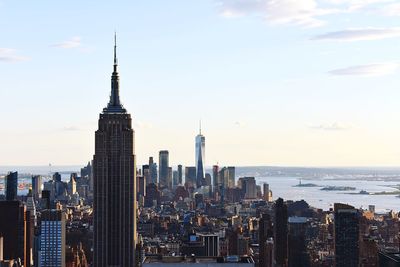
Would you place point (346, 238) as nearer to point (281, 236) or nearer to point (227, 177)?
point (281, 236)

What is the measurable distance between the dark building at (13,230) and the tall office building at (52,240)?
2.17 m

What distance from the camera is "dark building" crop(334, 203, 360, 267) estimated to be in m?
56.5

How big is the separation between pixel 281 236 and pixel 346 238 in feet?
27.6

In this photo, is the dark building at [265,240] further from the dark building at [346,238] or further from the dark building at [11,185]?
the dark building at [11,185]

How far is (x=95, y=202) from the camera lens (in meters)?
58.8

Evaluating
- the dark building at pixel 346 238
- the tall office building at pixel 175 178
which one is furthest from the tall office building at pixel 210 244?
the tall office building at pixel 175 178

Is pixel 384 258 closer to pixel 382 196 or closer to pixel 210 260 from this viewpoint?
pixel 210 260

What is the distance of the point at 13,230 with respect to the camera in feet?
183

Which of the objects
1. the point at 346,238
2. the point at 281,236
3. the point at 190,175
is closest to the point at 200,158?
the point at 190,175

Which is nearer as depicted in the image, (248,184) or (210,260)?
(210,260)

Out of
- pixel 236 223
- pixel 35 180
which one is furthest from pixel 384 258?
pixel 35 180

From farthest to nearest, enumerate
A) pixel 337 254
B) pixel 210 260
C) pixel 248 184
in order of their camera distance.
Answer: pixel 248 184 → pixel 337 254 → pixel 210 260

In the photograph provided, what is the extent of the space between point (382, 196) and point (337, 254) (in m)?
89.0

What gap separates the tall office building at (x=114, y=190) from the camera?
2256 inches
